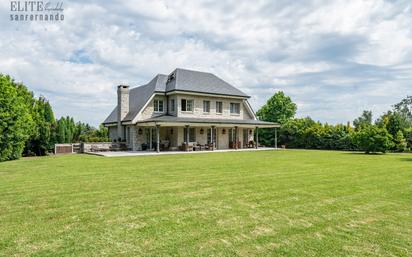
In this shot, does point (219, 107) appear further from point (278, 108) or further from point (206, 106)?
point (278, 108)

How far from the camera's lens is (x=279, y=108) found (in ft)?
146

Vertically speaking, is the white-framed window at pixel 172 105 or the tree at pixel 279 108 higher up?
the tree at pixel 279 108

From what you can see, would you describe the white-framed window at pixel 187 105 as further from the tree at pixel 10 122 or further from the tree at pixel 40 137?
the tree at pixel 10 122

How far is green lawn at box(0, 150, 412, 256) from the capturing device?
3.98 m

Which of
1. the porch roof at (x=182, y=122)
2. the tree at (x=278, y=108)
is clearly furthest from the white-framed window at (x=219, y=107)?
the tree at (x=278, y=108)

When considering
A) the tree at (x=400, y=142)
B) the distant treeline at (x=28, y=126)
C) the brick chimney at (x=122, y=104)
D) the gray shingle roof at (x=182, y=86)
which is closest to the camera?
the distant treeline at (x=28, y=126)

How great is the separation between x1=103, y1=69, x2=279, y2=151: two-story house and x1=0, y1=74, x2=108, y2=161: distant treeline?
15.2ft

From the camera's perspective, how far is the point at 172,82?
2780 cm

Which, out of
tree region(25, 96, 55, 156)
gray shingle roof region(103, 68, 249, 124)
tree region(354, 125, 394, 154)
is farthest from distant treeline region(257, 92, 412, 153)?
tree region(25, 96, 55, 156)

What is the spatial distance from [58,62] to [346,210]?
67.7ft

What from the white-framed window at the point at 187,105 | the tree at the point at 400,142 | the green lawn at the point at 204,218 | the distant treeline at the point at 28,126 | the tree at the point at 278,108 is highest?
the tree at the point at 278,108

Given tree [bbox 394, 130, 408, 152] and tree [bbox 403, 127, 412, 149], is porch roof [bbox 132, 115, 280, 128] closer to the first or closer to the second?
tree [bbox 394, 130, 408, 152]

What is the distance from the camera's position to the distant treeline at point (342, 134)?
24859 mm

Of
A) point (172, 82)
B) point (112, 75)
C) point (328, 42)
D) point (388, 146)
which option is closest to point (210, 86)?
point (172, 82)
